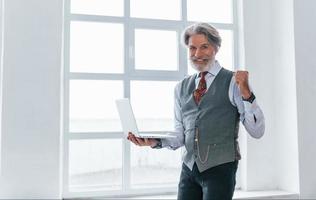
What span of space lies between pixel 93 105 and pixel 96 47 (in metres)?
0.53

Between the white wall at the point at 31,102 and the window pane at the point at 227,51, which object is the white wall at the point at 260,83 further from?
the white wall at the point at 31,102

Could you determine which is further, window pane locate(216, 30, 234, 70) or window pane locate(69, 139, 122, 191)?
window pane locate(216, 30, 234, 70)

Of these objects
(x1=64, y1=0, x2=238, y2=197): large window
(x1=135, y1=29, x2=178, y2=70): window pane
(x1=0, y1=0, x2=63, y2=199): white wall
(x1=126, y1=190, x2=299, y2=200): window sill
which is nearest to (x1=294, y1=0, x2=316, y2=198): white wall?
(x1=126, y1=190, x2=299, y2=200): window sill

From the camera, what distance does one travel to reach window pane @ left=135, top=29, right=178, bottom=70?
3.40 metres

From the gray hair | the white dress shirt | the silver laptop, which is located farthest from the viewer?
the silver laptop

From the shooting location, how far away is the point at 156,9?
11.4 feet

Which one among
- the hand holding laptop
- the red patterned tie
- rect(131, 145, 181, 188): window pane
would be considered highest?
the red patterned tie

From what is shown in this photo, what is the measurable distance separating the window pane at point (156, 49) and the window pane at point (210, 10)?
0.28 metres

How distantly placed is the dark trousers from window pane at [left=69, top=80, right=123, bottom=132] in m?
1.43

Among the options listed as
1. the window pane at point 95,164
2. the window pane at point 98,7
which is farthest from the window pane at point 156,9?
the window pane at point 95,164

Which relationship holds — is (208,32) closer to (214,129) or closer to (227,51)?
(214,129)

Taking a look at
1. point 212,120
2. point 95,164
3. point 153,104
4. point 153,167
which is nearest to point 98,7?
point 153,104

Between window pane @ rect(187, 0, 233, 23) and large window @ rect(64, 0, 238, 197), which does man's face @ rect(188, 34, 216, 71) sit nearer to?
large window @ rect(64, 0, 238, 197)

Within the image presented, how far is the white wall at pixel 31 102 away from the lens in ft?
9.29
